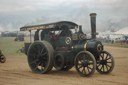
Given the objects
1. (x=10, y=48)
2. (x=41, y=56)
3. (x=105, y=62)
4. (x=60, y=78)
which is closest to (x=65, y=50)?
(x=41, y=56)

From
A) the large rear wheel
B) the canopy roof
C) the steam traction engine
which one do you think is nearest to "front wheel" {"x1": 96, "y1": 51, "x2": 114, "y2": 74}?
the steam traction engine

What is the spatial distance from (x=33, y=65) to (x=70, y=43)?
1825mm

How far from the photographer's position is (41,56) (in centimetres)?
793

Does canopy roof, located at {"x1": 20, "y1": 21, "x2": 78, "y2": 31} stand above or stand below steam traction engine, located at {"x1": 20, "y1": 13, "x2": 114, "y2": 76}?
above

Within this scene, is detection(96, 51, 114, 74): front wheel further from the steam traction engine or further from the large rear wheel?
the large rear wheel

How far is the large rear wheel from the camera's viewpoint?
25.0ft

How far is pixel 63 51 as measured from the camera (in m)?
7.85

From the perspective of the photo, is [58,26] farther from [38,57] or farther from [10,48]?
[10,48]

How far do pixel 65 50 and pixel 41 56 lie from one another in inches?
38.0

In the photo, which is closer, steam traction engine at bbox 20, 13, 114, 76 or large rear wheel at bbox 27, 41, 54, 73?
steam traction engine at bbox 20, 13, 114, 76

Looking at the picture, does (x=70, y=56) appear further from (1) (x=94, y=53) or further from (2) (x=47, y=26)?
(2) (x=47, y=26)

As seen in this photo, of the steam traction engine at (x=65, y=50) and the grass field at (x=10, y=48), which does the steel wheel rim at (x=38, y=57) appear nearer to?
the steam traction engine at (x=65, y=50)

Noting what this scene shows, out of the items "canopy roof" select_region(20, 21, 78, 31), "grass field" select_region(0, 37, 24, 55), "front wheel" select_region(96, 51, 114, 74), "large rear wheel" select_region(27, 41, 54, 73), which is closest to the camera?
"front wheel" select_region(96, 51, 114, 74)

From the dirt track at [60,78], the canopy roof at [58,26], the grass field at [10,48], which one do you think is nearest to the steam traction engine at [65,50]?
the canopy roof at [58,26]
